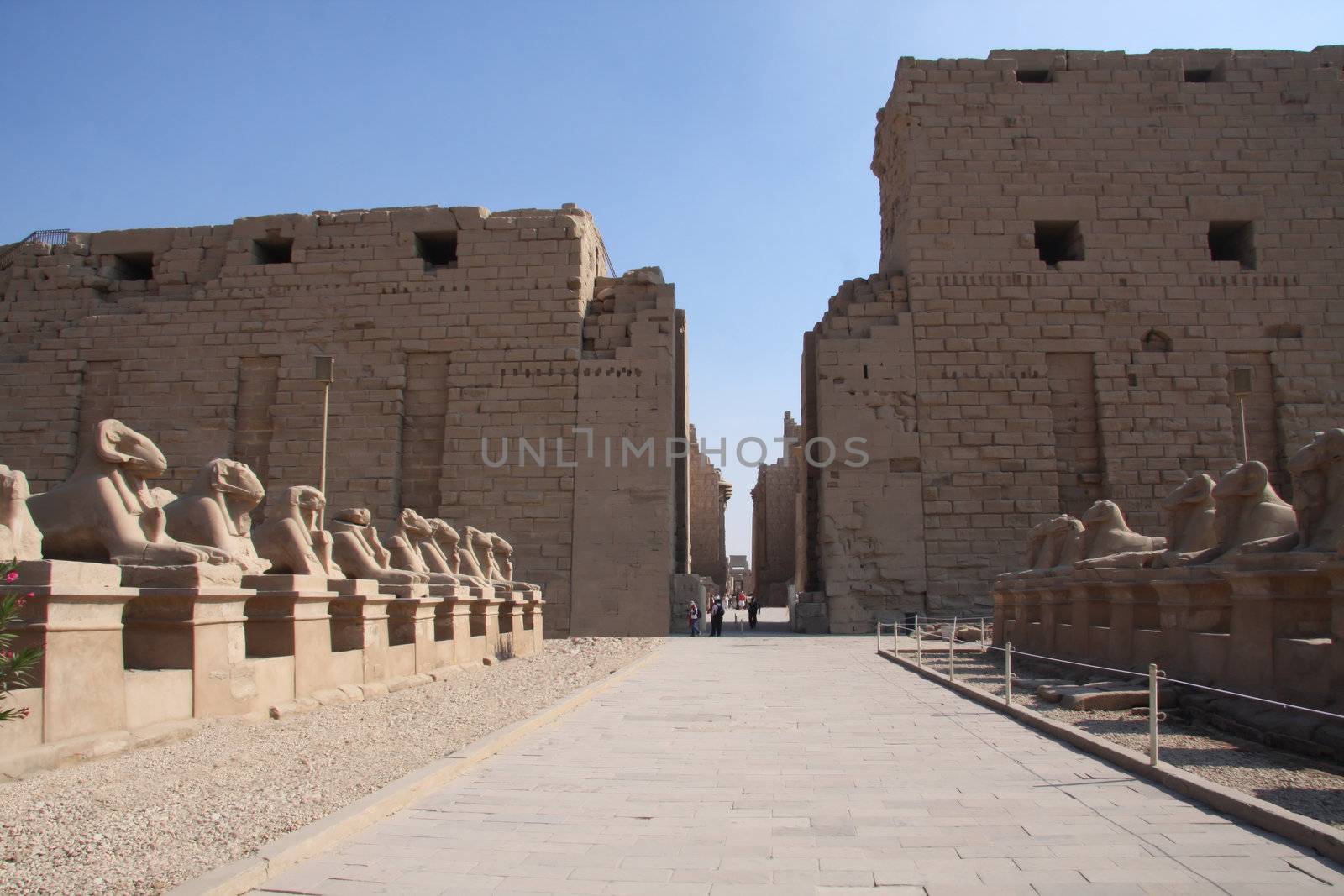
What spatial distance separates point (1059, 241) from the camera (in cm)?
1912

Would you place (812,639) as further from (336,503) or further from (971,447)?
(336,503)

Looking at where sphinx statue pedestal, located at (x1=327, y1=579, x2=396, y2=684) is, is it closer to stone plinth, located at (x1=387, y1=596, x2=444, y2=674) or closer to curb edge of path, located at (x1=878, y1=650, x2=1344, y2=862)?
stone plinth, located at (x1=387, y1=596, x2=444, y2=674)

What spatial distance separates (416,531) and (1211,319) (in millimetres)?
14084

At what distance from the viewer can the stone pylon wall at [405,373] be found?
56.5 ft

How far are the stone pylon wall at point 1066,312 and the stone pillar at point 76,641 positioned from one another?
13.1 meters

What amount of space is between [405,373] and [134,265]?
672 centimetres

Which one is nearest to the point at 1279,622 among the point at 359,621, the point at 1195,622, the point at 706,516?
the point at 1195,622

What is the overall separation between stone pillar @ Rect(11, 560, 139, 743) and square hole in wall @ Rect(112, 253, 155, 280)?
1687 centimetres

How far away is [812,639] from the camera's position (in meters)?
15.9

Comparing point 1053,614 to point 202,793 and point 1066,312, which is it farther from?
point 1066,312

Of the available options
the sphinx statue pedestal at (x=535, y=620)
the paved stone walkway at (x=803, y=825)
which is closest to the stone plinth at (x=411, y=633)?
the paved stone walkway at (x=803, y=825)

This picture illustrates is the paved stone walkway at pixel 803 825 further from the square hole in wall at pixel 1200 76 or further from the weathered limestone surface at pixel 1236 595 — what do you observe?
the square hole in wall at pixel 1200 76

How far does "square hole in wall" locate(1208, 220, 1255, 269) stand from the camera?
18.1 m

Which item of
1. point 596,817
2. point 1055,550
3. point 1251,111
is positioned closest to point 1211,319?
point 1251,111
